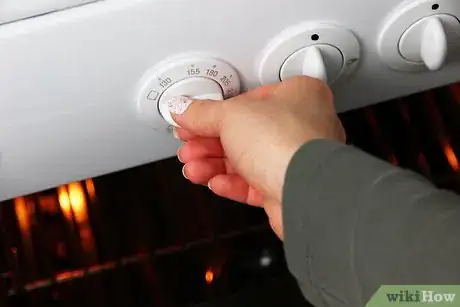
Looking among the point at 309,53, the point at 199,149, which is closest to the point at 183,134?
the point at 199,149

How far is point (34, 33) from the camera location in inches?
17.1

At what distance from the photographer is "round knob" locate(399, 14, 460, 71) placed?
0.52m

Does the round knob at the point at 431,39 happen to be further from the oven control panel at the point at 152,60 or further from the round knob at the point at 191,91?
the round knob at the point at 191,91

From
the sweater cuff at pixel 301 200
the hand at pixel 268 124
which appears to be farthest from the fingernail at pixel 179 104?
the sweater cuff at pixel 301 200

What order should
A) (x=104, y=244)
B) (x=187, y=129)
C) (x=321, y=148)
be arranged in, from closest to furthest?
(x=321, y=148) < (x=187, y=129) < (x=104, y=244)

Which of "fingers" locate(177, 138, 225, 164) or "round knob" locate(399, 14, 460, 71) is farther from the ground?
"round knob" locate(399, 14, 460, 71)

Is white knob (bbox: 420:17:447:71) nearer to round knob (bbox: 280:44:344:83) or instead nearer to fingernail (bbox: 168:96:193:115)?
round knob (bbox: 280:44:344:83)

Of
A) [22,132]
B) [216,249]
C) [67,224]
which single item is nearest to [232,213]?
[216,249]

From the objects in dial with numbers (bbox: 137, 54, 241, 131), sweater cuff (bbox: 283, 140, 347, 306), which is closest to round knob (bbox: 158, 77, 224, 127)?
dial with numbers (bbox: 137, 54, 241, 131)

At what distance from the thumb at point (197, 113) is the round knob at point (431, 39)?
0.15 meters

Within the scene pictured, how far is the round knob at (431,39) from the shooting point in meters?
0.52

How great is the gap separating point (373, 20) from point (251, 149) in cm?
13

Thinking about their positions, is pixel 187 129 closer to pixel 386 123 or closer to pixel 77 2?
pixel 77 2

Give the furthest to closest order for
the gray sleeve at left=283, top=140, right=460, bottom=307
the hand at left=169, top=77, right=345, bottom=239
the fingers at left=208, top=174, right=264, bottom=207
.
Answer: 1. the fingers at left=208, top=174, right=264, bottom=207
2. the hand at left=169, top=77, right=345, bottom=239
3. the gray sleeve at left=283, top=140, right=460, bottom=307
